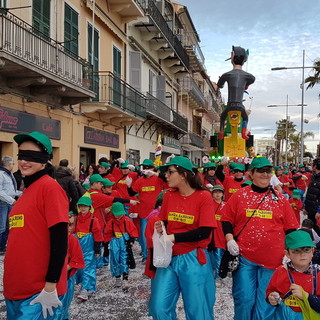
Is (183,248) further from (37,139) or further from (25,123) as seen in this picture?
(25,123)

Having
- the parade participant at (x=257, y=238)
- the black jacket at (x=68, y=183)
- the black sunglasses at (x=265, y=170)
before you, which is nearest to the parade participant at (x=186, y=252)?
the parade participant at (x=257, y=238)

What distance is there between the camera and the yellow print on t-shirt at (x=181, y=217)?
372 centimetres

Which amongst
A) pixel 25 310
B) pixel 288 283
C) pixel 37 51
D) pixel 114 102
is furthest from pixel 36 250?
pixel 114 102

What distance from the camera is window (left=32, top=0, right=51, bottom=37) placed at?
11630 mm

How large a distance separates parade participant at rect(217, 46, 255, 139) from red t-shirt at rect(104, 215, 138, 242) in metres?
10.3

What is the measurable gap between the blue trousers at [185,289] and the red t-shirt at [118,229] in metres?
2.77

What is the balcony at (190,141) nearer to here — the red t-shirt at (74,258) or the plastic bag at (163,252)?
the red t-shirt at (74,258)

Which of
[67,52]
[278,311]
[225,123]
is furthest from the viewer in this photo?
[225,123]

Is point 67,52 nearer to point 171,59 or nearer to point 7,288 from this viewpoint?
point 7,288

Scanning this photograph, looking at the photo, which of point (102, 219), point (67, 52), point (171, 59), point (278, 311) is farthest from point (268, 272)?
point (171, 59)

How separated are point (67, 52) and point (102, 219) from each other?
765 centimetres

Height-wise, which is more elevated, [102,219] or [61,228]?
[61,228]

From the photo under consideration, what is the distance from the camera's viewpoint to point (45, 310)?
2.75 m

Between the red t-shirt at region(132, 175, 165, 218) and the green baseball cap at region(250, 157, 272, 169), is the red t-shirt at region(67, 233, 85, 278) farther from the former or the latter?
the red t-shirt at region(132, 175, 165, 218)
